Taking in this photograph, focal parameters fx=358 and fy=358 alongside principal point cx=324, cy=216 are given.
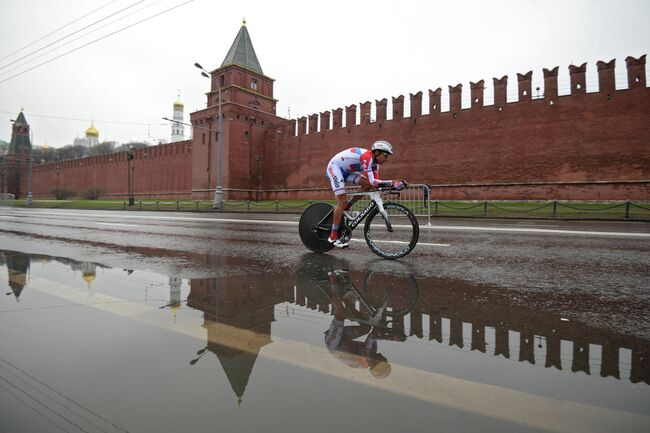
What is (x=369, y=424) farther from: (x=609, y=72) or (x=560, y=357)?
(x=609, y=72)

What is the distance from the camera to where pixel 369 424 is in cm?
128

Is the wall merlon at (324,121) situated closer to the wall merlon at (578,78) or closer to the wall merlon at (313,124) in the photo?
the wall merlon at (313,124)

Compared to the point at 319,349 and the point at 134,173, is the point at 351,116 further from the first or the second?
the point at 134,173

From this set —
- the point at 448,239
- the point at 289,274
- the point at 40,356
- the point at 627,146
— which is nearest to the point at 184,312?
the point at 40,356

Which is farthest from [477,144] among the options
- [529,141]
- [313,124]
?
[313,124]

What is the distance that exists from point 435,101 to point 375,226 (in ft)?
86.9

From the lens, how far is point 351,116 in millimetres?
33688

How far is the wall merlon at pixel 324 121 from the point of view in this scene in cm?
3588

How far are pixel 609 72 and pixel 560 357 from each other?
94.5 feet

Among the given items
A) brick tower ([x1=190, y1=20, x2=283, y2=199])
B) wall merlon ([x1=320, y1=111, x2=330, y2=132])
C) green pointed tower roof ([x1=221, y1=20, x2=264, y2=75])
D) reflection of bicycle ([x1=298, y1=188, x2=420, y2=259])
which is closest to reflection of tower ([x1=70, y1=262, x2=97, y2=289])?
reflection of bicycle ([x1=298, y1=188, x2=420, y2=259])

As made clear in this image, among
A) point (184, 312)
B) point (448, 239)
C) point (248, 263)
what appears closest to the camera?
point (184, 312)

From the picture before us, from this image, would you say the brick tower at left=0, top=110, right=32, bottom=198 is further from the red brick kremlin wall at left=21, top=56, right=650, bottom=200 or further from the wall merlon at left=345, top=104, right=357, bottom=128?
the wall merlon at left=345, top=104, right=357, bottom=128

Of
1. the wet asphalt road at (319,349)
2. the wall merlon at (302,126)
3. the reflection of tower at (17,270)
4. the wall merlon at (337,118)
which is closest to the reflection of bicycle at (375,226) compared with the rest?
the wet asphalt road at (319,349)

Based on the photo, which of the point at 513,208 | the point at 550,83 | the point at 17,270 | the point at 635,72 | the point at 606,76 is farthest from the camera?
the point at 550,83
